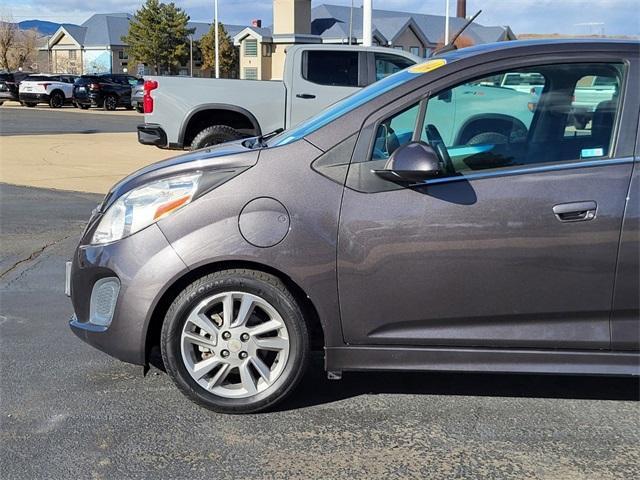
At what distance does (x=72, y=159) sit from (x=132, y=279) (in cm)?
1179

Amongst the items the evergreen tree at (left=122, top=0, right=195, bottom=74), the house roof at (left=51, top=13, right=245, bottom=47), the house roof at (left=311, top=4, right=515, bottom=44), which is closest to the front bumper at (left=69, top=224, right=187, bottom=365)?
the house roof at (left=311, top=4, right=515, bottom=44)

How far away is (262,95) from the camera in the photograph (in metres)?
10.5

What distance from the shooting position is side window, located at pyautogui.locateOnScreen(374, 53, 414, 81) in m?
10.7

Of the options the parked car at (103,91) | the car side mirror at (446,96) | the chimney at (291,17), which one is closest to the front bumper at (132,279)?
the car side mirror at (446,96)

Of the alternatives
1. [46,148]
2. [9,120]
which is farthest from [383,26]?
[46,148]

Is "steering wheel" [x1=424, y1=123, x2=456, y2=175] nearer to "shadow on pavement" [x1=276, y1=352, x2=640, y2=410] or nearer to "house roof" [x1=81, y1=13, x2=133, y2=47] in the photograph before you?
"shadow on pavement" [x1=276, y1=352, x2=640, y2=410]

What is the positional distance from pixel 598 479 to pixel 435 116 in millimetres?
1902

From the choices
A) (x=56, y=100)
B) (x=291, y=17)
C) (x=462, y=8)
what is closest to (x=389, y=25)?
(x=462, y=8)

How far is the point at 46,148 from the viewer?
16.7 metres

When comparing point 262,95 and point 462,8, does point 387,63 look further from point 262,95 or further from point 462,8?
point 462,8

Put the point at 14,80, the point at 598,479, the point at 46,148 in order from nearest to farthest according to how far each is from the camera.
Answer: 1. the point at 598,479
2. the point at 46,148
3. the point at 14,80

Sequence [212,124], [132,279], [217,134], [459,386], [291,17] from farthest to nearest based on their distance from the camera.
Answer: [291,17] → [212,124] → [217,134] → [459,386] → [132,279]

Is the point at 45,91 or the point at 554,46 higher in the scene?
the point at 45,91

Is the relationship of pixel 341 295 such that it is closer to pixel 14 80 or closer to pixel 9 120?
pixel 9 120
